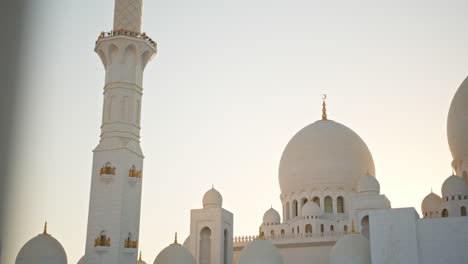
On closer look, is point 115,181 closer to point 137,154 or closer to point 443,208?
point 137,154

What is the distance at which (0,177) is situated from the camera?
11.0ft

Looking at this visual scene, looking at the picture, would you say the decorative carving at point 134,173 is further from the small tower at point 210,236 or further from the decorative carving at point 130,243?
the small tower at point 210,236

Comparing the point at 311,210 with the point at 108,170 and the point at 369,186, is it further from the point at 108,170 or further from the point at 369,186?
the point at 108,170

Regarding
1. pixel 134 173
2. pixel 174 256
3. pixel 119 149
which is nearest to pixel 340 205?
pixel 174 256

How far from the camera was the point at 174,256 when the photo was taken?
63.6 ft

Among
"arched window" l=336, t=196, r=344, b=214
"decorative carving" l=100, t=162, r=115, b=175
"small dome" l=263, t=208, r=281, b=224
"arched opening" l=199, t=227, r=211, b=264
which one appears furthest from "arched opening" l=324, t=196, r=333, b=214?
"decorative carving" l=100, t=162, r=115, b=175

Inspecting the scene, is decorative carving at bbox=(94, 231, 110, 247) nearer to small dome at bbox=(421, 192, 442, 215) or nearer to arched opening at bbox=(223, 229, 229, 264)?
arched opening at bbox=(223, 229, 229, 264)

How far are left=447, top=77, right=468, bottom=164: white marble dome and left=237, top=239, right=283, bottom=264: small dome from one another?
9914 millimetres

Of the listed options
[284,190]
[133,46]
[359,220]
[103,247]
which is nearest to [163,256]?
[103,247]

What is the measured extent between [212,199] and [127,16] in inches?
356

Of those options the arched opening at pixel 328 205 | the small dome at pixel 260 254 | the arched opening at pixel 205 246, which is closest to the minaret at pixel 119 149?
the small dome at pixel 260 254

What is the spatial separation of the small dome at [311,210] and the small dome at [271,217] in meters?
1.67

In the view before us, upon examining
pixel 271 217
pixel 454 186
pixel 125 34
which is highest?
pixel 125 34

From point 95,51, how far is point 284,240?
1253 centimetres
